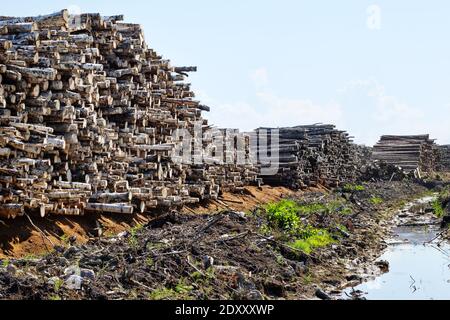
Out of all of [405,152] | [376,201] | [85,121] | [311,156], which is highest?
[85,121]

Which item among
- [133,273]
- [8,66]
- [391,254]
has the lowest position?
[391,254]

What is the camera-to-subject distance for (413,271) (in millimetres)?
11023

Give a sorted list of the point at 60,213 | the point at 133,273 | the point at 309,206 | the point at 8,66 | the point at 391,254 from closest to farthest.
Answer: the point at 133,273 → the point at 8,66 → the point at 60,213 → the point at 391,254 → the point at 309,206

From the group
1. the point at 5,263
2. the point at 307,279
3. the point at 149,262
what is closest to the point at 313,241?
the point at 307,279

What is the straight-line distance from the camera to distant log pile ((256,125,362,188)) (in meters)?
25.8

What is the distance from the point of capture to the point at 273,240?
11.0 meters

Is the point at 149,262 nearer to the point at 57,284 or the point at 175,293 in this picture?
the point at 175,293

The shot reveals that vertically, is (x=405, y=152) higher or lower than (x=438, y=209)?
higher

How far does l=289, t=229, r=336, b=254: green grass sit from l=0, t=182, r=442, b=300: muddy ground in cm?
17

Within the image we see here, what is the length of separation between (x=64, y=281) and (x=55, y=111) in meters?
4.96

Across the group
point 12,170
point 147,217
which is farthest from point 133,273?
point 147,217

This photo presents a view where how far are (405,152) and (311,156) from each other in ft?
48.4

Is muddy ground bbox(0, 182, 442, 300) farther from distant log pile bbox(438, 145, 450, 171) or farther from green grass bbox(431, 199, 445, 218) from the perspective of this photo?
distant log pile bbox(438, 145, 450, 171)
